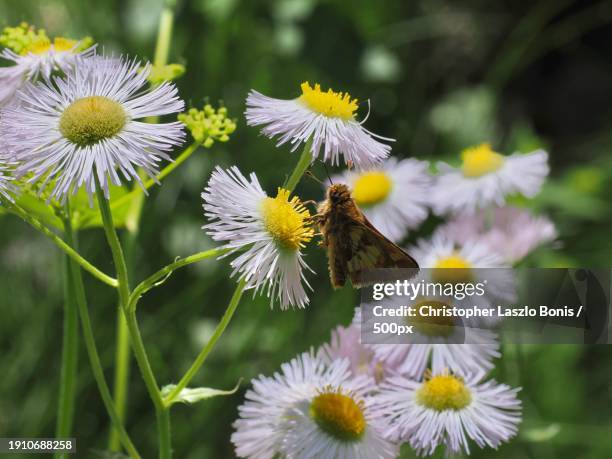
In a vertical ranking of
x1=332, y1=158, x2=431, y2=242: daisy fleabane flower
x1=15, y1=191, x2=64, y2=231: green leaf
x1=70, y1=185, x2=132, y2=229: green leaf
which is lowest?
x1=15, y1=191, x2=64, y2=231: green leaf

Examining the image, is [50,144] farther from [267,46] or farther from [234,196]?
[267,46]

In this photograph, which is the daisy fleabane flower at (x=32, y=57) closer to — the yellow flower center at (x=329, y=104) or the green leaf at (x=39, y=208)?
the green leaf at (x=39, y=208)

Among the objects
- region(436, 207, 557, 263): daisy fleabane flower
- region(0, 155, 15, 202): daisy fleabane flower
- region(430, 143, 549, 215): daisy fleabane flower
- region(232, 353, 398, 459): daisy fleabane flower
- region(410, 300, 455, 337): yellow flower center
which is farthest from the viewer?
region(430, 143, 549, 215): daisy fleabane flower

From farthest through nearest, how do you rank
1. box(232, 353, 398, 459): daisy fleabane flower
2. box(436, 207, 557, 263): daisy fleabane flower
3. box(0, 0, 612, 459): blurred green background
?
box(0, 0, 612, 459): blurred green background
box(436, 207, 557, 263): daisy fleabane flower
box(232, 353, 398, 459): daisy fleabane flower

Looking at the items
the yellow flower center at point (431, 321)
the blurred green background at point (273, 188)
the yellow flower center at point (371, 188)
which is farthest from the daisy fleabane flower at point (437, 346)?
the yellow flower center at point (371, 188)

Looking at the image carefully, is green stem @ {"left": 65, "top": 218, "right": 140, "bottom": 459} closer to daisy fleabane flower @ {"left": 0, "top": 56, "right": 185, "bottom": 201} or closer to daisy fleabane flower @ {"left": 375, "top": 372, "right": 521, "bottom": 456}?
daisy fleabane flower @ {"left": 0, "top": 56, "right": 185, "bottom": 201}

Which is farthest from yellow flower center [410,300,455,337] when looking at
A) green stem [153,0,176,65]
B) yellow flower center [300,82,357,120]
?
green stem [153,0,176,65]

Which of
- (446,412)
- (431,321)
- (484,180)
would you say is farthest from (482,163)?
(446,412)
